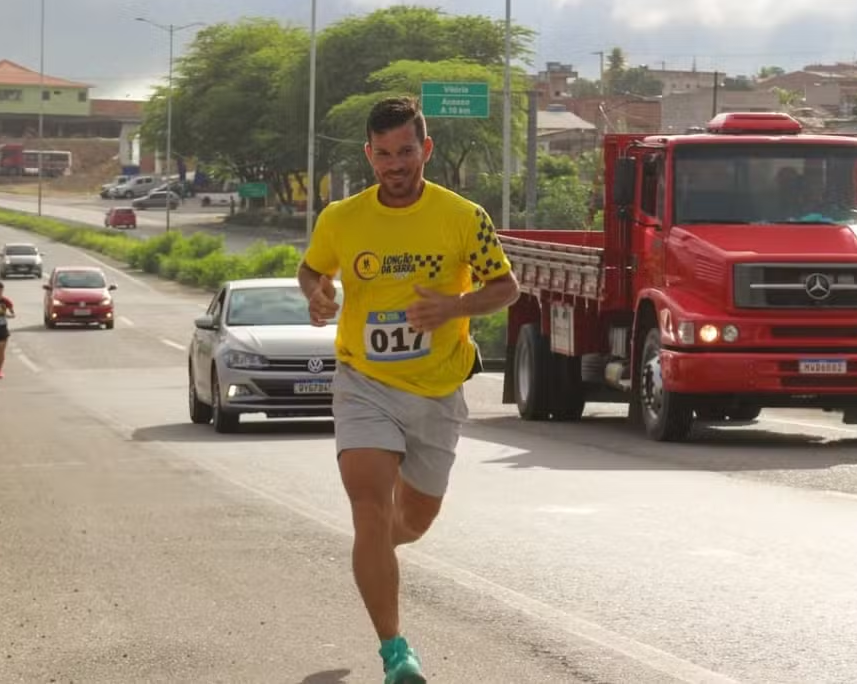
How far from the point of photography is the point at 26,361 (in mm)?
46188

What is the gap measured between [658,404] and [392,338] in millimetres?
12846

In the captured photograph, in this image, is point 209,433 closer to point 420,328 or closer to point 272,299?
point 272,299

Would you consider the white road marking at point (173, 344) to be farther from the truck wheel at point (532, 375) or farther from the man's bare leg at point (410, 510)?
the man's bare leg at point (410, 510)

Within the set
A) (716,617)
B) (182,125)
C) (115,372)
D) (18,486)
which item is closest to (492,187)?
(182,125)

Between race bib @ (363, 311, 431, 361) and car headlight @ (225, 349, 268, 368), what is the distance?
46.4ft

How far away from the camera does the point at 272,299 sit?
77.4ft

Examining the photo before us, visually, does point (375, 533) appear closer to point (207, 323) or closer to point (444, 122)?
point (207, 323)

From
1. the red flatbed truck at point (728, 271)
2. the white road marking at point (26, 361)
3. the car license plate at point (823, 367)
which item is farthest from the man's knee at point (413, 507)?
the white road marking at point (26, 361)

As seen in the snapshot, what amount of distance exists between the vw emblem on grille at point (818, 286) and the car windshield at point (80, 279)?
42.3 meters

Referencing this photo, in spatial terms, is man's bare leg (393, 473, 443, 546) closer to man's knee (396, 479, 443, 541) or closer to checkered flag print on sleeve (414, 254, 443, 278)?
man's knee (396, 479, 443, 541)

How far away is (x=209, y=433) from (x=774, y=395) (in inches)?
234

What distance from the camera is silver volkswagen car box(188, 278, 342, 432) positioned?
21.7 meters

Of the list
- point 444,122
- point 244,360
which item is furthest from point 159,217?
point 244,360

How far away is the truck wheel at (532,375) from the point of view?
23484 mm
